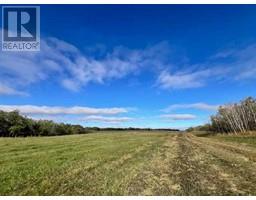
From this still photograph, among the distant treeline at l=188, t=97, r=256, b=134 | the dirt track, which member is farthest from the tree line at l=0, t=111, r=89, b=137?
the dirt track

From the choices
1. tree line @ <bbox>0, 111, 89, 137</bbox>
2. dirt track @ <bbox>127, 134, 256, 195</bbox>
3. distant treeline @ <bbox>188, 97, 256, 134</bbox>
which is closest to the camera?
dirt track @ <bbox>127, 134, 256, 195</bbox>

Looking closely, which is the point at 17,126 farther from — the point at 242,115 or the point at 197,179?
the point at 197,179

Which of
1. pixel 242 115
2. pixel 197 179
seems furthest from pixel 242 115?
pixel 197 179

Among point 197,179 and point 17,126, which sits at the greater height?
point 17,126

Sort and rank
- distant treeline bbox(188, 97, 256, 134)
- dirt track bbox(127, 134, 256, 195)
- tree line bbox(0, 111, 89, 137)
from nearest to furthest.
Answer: dirt track bbox(127, 134, 256, 195) → distant treeline bbox(188, 97, 256, 134) → tree line bbox(0, 111, 89, 137)

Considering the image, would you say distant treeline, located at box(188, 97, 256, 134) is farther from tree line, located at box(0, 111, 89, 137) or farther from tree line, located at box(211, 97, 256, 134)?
tree line, located at box(0, 111, 89, 137)

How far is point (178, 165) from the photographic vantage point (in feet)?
58.5

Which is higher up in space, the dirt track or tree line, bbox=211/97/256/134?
tree line, bbox=211/97/256/134

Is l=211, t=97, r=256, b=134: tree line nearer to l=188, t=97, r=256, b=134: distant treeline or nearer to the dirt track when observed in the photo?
l=188, t=97, r=256, b=134: distant treeline

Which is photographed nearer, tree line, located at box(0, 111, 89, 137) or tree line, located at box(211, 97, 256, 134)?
tree line, located at box(211, 97, 256, 134)
